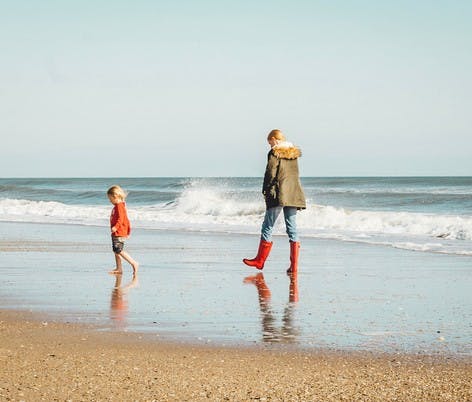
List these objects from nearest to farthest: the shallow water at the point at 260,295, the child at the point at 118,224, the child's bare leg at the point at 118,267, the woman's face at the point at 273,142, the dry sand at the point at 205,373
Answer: the dry sand at the point at 205,373 < the shallow water at the point at 260,295 < the child's bare leg at the point at 118,267 < the child at the point at 118,224 < the woman's face at the point at 273,142

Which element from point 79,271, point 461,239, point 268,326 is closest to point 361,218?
point 461,239

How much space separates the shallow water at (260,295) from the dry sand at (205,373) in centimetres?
41

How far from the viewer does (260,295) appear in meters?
8.41

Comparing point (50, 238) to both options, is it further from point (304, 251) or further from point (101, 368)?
point (101, 368)

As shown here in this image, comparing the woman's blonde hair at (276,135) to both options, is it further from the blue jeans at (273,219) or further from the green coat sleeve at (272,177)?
the blue jeans at (273,219)

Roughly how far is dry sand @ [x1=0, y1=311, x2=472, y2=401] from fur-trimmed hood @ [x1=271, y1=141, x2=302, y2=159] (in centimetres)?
526

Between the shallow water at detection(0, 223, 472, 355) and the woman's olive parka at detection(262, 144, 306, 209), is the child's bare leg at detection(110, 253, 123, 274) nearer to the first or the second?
the shallow water at detection(0, 223, 472, 355)

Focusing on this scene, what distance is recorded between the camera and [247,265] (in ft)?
36.8

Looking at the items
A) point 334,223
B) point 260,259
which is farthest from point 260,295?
point 334,223

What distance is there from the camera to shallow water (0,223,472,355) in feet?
20.7

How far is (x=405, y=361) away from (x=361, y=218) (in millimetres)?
17533

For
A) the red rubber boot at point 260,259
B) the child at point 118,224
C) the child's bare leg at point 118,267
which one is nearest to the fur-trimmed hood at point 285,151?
the red rubber boot at point 260,259

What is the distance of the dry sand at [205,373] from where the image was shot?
445 centimetres

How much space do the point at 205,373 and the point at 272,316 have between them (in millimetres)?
2216
